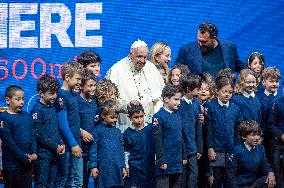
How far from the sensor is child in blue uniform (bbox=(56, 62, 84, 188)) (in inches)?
359

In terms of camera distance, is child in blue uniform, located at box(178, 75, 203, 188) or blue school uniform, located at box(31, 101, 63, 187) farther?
child in blue uniform, located at box(178, 75, 203, 188)

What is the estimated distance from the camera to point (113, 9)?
11.4 meters

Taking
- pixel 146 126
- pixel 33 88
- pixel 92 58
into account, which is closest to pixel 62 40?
pixel 33 88

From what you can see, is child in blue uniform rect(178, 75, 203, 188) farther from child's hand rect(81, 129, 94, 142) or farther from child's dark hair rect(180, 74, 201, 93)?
child's hand rect(81, 129, 94, 142)

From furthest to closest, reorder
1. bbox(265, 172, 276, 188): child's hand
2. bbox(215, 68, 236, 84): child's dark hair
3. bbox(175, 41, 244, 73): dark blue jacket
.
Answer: bbox(175, 41, 244, 73): dark blue jacket
bbox(215, 68, 236, 84): child's dark hair
bbox(265, 172, 276, 188): child's hand

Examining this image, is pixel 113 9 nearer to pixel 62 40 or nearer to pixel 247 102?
pixel 62 40

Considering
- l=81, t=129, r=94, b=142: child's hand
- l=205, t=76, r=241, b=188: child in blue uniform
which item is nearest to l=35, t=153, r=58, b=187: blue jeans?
l=81, t=129, r=94, b=142: child's hand

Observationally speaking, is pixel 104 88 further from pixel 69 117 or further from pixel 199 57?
pixel 199 57

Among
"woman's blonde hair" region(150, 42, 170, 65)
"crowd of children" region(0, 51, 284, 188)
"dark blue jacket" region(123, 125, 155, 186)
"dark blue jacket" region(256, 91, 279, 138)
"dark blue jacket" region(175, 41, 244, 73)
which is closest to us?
"crowd of children" region(0, 51, 284, 188)

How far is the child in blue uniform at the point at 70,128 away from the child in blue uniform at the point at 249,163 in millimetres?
1464

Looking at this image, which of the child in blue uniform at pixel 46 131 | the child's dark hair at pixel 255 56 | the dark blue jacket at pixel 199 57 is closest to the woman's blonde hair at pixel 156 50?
the dark blue jacket at pixel 199 57

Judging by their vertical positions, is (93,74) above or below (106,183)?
above

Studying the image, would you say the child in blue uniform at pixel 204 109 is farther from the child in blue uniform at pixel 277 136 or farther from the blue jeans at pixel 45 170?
the blue jeans at pixel 45 170

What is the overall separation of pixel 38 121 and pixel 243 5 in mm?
3463
